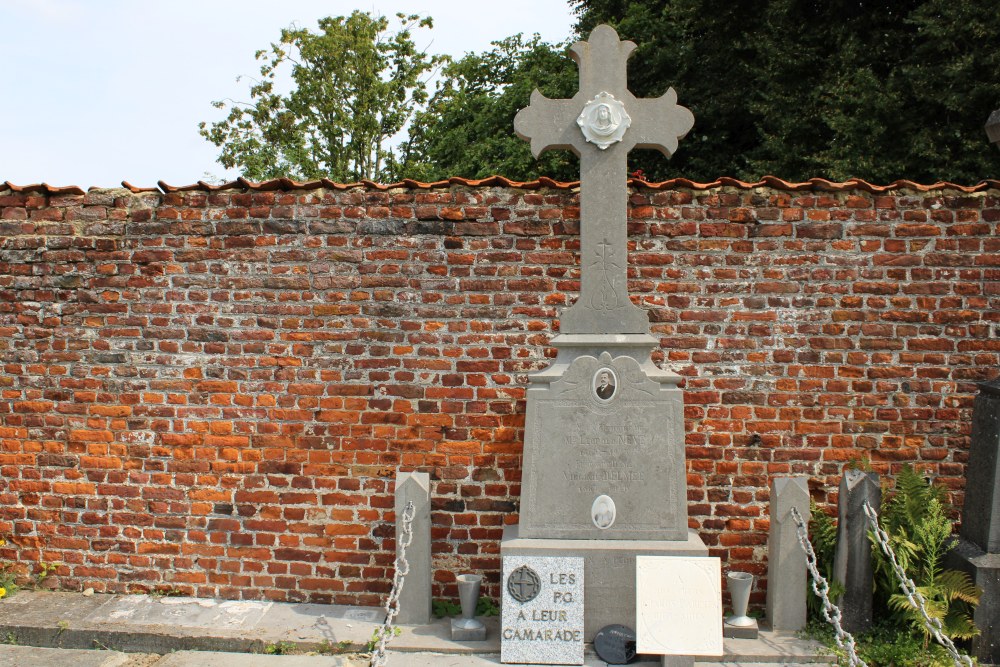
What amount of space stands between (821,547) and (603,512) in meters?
1.50

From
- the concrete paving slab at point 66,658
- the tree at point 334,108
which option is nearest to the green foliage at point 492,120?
the tree at point 334,108

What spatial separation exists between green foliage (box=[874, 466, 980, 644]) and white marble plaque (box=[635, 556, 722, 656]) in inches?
42.4

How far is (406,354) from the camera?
5336mm

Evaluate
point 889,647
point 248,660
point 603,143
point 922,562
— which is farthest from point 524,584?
point 603,143

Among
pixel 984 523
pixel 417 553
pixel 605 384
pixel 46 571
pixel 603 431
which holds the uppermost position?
pixel 605 384

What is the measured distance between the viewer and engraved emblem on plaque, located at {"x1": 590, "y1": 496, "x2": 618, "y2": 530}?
460 cm

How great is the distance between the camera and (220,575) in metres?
5.40

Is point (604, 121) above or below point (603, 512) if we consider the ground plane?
above

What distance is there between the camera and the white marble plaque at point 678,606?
4.31 metres

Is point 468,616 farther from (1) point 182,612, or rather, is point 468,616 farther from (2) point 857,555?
(2) point 857,555

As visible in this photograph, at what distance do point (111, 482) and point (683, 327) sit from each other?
3.90m

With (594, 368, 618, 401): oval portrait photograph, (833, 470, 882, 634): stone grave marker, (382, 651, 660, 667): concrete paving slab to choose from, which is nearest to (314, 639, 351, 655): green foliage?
(382, 651, 660, 667): concrete paving slab

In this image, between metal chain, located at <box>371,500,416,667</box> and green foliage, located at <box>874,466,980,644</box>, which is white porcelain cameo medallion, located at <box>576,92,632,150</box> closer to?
metal chain, located at <box>371,500,416,667</box>

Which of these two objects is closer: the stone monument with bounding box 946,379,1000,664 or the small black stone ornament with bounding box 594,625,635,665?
the small black stone ornament with bounding box 594,625,635,665
